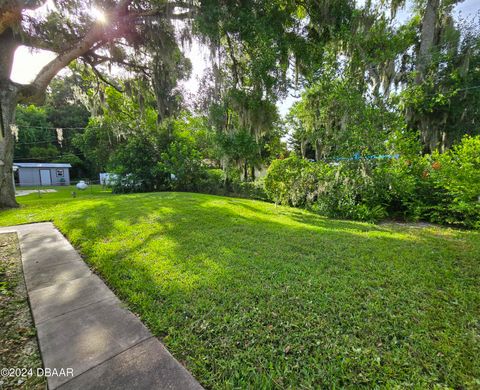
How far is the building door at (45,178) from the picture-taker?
2377 centimetres

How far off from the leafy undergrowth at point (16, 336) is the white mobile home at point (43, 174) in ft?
90.9

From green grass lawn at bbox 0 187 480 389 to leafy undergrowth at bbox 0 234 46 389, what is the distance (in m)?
0.74

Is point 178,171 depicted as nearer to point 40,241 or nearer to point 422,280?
point 40,241

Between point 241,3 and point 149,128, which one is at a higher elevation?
point 241,3

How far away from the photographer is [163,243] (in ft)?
11.8

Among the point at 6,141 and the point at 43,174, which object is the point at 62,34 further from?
the point at 43,174

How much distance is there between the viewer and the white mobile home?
74.4 feet

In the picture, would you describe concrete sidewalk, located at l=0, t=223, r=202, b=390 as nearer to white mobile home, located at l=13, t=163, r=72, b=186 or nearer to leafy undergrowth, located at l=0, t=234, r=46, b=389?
leafy undergrowth, located at l=0, t=234, r=46, b=389

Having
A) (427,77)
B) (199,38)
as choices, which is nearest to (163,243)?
(199,38)

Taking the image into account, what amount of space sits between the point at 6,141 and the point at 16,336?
835cm

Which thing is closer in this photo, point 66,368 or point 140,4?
point 66,368

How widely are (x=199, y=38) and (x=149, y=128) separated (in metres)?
7.30

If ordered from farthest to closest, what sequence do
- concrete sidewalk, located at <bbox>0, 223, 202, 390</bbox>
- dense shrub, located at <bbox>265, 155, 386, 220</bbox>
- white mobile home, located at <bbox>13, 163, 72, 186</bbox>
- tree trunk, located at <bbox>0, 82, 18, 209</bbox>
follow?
white mobile home, located at <bbox>13, 163, 72, 186</bbox> → tree trunk, located at <bbox>0, 82, 18, 209</bbox> → dense shrub, located at <bbox>265, 155, 386, 220</bbox> → concrete sidewalk, located at <bbox>0, 223, 202, 390</bbox>

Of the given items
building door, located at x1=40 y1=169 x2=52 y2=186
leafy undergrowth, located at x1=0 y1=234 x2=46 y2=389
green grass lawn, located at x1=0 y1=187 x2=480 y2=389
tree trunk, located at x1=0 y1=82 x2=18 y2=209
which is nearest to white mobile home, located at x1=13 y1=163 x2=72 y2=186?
building door, located at x1=40 y1=169 x2=52 y2=186
